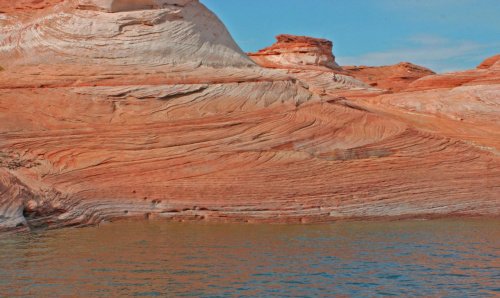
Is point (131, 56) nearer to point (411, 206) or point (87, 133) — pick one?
point (87, 133)

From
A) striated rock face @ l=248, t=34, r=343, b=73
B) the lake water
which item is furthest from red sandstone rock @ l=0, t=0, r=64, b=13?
striated rock face @ l=248, t=34, r=343, b=73

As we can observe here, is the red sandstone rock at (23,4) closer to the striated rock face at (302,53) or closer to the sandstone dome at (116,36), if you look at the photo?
the sandstone dome at (116,36)

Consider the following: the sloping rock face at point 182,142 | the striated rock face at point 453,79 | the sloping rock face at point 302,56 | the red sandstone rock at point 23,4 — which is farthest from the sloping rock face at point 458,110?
the sloping rock face at point 302,56

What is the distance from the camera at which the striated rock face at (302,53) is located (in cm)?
4041

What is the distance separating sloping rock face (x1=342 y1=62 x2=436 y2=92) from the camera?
4912 cm

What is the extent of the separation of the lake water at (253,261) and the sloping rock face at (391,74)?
3535 centimetres

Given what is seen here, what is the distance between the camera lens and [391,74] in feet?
177

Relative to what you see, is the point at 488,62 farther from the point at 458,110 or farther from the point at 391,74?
the point at 391,74

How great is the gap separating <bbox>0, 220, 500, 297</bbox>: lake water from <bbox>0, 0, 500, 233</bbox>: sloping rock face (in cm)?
74

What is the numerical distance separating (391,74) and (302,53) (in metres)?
16.0

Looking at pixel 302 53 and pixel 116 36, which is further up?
pixel 302 53

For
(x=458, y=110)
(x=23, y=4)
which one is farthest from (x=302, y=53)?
(x=23, y=4)

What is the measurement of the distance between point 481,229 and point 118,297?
8.65 metres

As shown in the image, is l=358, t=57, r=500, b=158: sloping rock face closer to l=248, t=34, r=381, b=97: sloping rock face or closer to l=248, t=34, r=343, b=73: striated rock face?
l=248, t=34, r=381, b=97: sloping rock face
